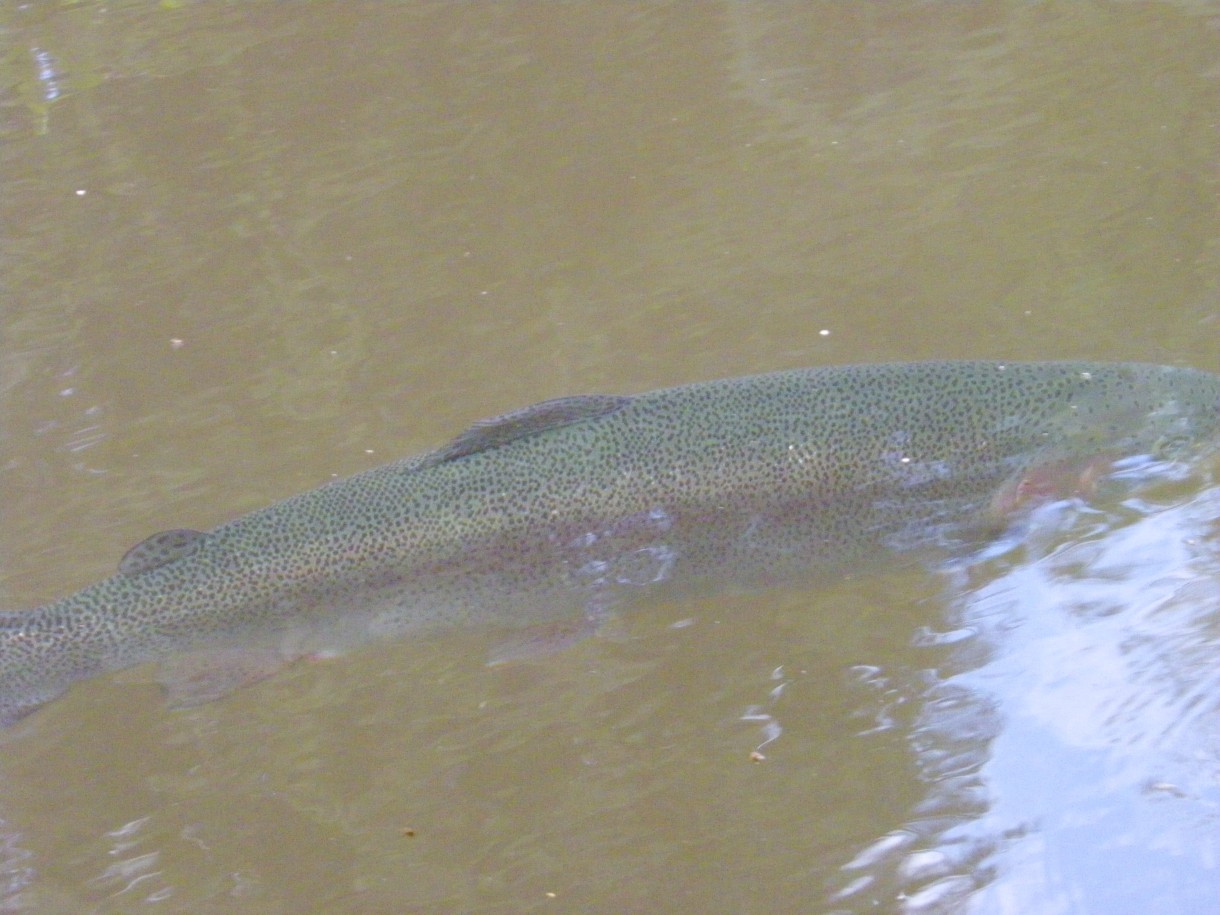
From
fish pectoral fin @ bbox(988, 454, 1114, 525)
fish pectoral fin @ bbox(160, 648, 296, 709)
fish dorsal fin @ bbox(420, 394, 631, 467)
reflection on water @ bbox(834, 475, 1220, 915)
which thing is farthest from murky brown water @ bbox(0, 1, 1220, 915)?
fish dorsal fin @ bbox(420, 394, 631, 467)

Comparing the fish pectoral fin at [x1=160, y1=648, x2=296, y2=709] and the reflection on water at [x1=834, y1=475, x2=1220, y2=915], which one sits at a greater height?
the fish pectoral fin at [x1=160, y1=648, x2=296, y2=709]

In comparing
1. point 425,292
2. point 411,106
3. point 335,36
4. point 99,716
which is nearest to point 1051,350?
point 425,292

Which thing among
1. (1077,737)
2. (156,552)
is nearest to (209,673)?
(156,552)

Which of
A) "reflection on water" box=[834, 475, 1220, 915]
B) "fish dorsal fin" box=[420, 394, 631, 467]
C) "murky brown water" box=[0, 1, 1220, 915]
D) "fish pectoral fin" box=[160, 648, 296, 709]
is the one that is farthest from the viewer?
"fish dorsal fin" box=[420, 394, 631, 467]

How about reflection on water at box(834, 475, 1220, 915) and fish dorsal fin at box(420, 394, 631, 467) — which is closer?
reflection on water at box(834, 475, 1220, 915)

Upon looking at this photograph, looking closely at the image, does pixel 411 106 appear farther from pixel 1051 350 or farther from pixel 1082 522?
pixel 1082 522

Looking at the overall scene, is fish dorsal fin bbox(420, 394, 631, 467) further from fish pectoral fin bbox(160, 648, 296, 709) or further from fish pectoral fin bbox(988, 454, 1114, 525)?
fish pectoral fin bbox(988, 454, 1114, 525)
